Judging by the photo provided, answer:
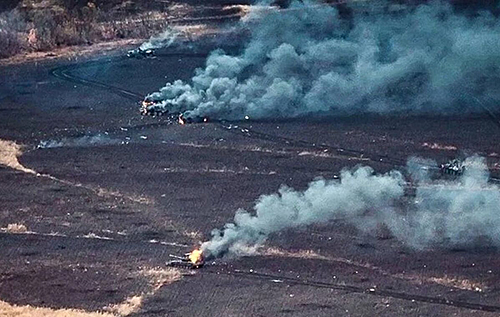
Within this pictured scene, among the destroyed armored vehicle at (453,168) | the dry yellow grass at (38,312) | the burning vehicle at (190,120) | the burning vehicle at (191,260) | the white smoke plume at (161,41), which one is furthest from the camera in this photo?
the white smoke plume at (161,41)

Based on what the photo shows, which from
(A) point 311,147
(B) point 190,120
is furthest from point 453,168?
(B) point 190,120

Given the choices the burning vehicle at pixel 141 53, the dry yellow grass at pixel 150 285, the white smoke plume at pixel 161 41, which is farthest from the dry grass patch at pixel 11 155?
the white smoke plume at pixel 161 41

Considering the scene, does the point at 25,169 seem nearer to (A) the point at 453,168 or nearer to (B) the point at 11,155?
(B) the point at 11,155

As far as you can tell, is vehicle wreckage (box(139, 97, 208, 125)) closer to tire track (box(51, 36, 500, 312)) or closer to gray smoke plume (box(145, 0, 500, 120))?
gray smoke plume (box(145, 0, 500, 120))

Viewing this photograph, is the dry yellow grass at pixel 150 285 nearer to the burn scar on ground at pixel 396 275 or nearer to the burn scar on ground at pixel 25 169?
the burn scar on ground at pixel 396 275

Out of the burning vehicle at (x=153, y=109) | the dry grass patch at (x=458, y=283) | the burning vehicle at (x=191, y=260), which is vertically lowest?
the dry grass patch at (x=458, y=283)

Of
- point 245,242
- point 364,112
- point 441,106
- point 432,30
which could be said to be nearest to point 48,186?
point 245,242

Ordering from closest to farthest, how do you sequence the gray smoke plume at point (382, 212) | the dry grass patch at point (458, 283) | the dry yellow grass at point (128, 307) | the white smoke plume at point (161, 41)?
the dry yellow grass at point (128, 307)
the dry grass patch at point (458, 283)
the gray smoke plume at point (382, 212)
the white smoke plume at point (161, 41)

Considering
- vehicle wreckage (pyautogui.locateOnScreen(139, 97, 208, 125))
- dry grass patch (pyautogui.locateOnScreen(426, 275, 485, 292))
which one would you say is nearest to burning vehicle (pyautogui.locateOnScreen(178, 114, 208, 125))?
vehicle wreckage (pyautogui.locateOnScreen(139, 97, 208, 125))
